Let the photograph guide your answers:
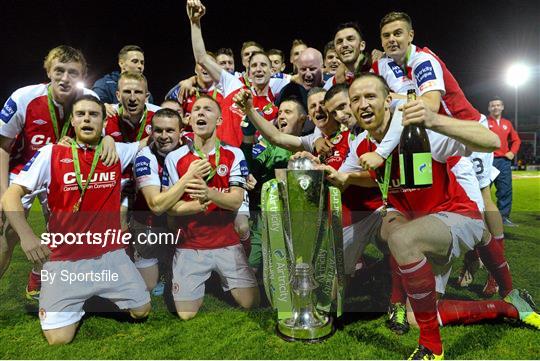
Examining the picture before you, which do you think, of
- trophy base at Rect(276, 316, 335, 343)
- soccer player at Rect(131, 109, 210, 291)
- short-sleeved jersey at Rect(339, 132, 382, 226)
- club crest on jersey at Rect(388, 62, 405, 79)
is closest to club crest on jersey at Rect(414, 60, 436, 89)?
club crest on jersey at Rect(388, 62, 405, 79)

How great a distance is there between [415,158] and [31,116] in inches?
123

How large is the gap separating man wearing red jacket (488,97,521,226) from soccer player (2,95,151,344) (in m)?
6.47

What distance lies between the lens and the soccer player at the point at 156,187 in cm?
301

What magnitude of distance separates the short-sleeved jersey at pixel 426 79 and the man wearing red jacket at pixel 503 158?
4110mm

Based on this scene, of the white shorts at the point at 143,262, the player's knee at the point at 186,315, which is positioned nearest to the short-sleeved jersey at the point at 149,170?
the white shorts at the point at 143,262

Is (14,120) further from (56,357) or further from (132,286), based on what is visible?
(56,357)

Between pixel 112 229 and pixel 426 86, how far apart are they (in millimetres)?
2688

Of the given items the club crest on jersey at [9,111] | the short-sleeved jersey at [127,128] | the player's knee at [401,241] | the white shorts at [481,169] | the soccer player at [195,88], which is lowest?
the player's knee at [401,241]

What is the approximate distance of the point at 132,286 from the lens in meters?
3.01

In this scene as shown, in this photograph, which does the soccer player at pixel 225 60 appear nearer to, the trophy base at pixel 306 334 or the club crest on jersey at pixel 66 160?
the club crest on jersey at pixel 66 160

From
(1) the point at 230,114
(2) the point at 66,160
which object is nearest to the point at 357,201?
(1) the point at 230,114

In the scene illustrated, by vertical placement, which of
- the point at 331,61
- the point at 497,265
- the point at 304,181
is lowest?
the point at 497,265

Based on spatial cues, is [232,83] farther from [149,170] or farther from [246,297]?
[246,297]

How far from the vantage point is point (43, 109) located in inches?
129
